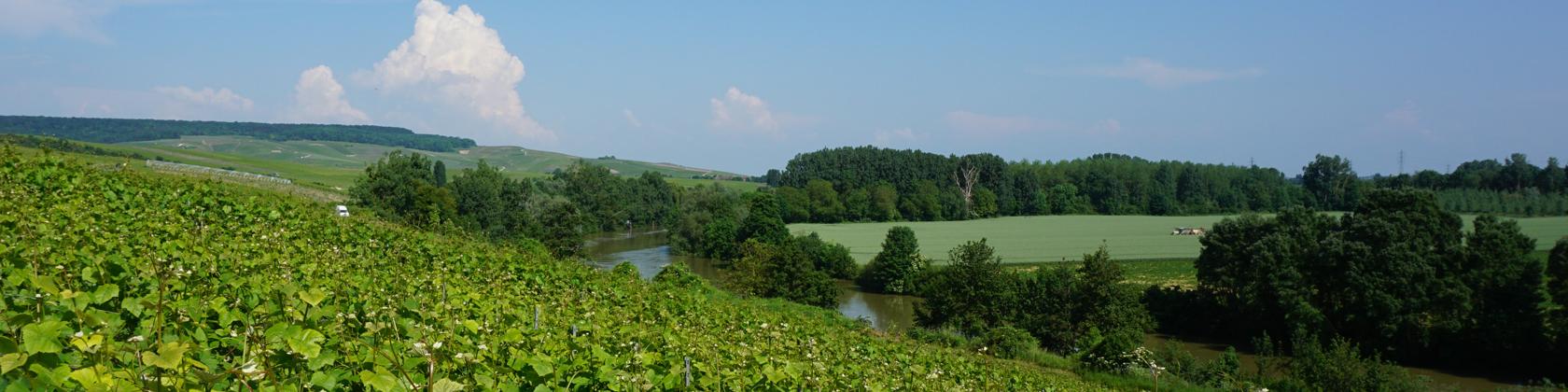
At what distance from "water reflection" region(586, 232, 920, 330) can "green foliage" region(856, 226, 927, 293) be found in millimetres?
953

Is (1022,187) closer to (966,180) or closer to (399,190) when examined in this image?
(966,180)

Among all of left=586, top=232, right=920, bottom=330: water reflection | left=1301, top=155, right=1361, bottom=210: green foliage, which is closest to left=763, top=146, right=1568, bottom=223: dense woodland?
left=1301, top=155, right=1361, bottom=210: green foliage

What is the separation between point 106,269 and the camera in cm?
539

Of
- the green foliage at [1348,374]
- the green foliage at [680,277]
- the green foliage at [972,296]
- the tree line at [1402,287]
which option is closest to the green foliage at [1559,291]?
the tree line at [1402,287]

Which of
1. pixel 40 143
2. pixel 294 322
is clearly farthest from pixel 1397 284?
pixel 294 322

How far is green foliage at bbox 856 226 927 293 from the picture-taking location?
6706cm

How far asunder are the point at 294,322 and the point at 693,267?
71943 mm

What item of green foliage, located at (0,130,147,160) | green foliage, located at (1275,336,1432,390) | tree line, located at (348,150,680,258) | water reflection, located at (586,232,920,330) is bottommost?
water reflection, located at (586,232,920,330)

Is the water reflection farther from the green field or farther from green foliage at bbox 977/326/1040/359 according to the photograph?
the green field

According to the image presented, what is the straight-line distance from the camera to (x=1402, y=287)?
143 feet

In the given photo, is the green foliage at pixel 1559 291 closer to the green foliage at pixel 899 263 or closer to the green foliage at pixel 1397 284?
the green foliage at pixel 1397 284

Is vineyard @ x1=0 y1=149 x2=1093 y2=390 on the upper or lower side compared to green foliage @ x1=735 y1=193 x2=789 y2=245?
upper

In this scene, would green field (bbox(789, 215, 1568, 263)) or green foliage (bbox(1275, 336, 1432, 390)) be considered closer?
green foliage (bbox(1275, 336, 1432, 390))

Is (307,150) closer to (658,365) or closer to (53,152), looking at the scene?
(53,152)
